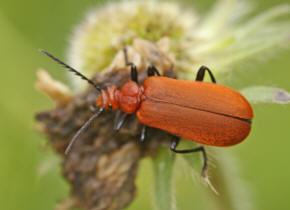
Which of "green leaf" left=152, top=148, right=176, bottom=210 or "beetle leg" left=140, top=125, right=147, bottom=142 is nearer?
"green leaf" left=152, top=148, right=176, bottom=210

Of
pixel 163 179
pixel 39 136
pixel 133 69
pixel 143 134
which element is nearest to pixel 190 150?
pixel 163 179

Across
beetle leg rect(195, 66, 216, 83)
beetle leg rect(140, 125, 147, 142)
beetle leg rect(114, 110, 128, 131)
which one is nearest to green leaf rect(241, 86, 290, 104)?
beetle leg rect(195, 66, 216, 83)

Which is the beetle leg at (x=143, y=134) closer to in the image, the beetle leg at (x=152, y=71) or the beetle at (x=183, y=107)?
the beetle at (x=183, y=107)

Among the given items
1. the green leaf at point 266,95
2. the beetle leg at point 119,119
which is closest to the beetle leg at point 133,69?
the beetle leg at point 119,119

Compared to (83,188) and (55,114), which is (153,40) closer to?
(55,114)

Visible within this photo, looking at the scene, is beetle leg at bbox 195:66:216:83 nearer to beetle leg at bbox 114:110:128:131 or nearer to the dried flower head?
the dried flower head

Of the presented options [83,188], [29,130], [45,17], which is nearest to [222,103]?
[83,188]

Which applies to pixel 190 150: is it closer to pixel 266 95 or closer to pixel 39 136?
pixel 266 95

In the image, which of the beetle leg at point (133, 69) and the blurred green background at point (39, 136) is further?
the blurred green background at point (39, 136)
